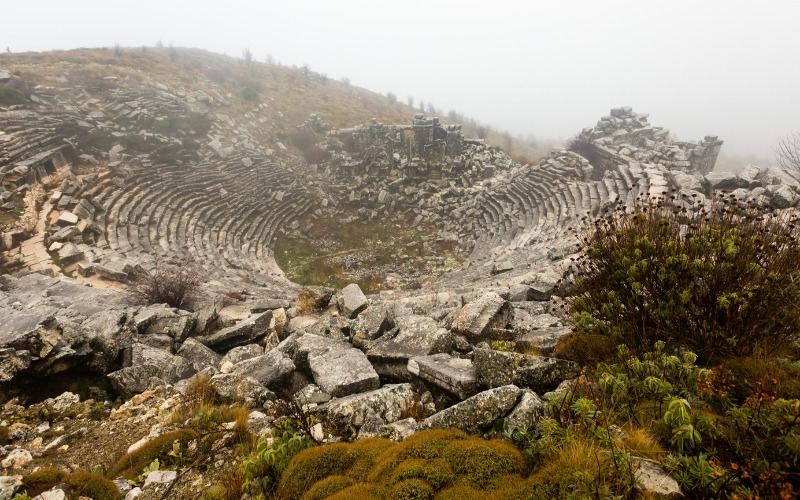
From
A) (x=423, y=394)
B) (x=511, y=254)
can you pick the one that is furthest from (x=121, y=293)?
(x=511, y=254)

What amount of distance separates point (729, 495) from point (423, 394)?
9.68 feet

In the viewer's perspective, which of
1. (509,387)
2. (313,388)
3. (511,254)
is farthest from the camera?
(511,254)

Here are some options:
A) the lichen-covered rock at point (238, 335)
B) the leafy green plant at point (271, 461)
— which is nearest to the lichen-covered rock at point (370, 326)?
the lichen-covered rock at point (238, 335)

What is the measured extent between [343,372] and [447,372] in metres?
1.62

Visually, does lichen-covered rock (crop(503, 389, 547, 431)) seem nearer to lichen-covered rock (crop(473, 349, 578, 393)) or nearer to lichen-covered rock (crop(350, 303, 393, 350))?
lichen-covered rock (crop(473, 349, 578, 393))

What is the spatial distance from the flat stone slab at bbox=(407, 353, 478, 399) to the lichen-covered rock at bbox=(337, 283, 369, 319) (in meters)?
3.82

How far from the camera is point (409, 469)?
8.34 ft

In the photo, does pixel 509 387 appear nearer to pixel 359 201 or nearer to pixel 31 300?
pixel 31 300

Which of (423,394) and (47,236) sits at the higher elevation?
(423,394)

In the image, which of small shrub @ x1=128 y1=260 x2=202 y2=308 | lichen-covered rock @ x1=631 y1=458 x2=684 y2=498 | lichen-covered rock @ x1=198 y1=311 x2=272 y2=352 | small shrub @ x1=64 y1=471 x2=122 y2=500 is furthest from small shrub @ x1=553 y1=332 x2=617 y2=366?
small shrub @ x1=128 y1=260 x2=202 y2=308

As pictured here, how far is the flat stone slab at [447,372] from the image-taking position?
13.7ft

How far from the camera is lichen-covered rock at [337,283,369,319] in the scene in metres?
8.74

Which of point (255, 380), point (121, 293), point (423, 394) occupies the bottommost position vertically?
point (121, 293)

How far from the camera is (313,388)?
16.4 ft
